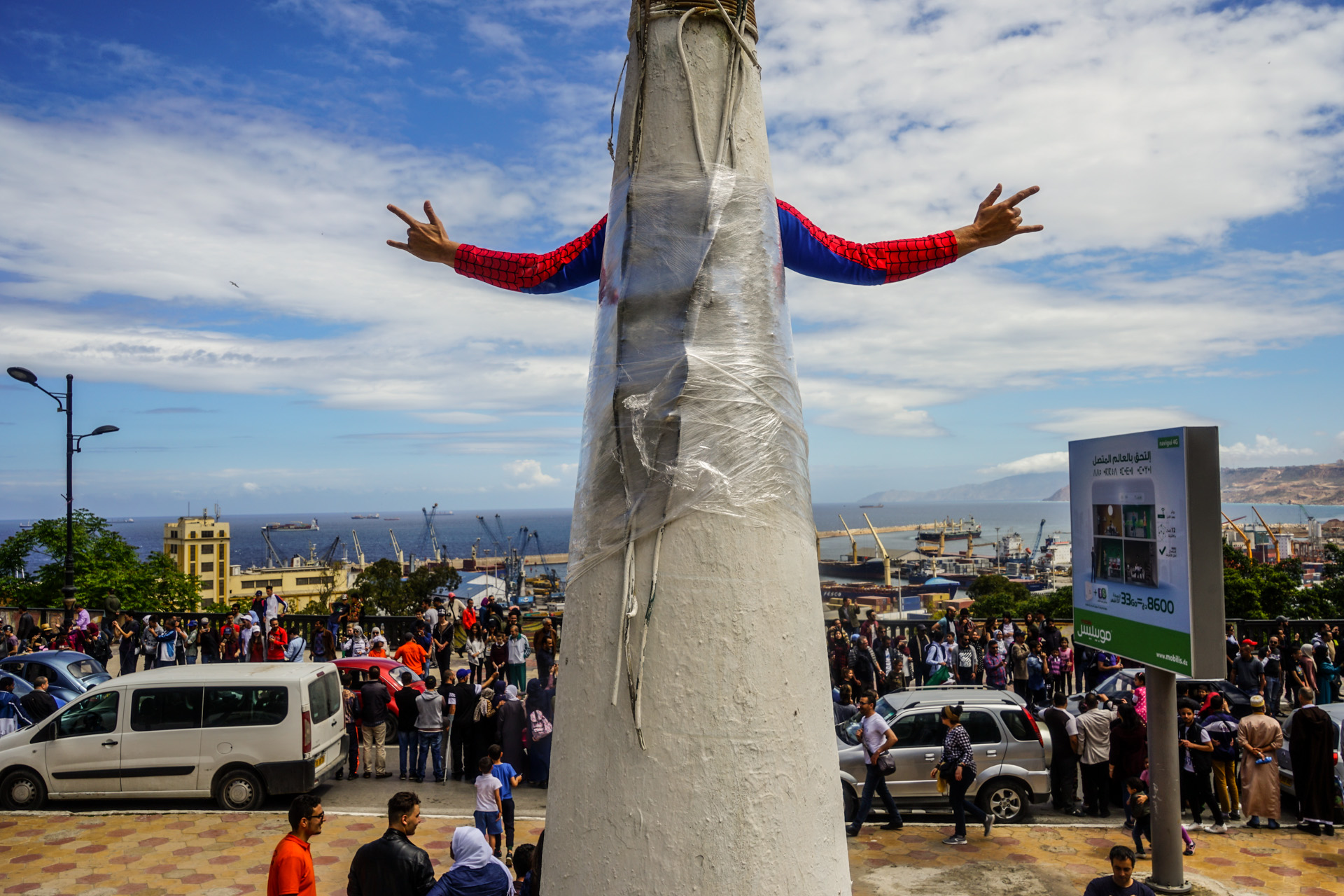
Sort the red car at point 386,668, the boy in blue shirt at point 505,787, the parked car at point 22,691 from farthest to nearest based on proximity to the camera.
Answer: the red car at point 386,668 → the parked car at point 22,691 → the boy in blue shirt at point 505,787

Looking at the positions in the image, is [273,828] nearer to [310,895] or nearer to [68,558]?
[310,895]

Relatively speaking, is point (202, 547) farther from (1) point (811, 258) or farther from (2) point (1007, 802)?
(1) point (811, 258)

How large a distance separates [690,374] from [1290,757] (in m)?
12.5

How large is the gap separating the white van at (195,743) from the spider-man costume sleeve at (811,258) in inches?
378

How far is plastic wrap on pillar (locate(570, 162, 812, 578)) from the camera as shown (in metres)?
2.65

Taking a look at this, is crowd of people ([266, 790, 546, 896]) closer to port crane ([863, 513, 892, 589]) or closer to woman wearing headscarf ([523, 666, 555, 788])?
woman wearing headscarf ([523, 666, 555, 788])

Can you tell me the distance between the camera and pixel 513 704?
12.0 meters

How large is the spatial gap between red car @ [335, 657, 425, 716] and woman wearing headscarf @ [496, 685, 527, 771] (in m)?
2.97

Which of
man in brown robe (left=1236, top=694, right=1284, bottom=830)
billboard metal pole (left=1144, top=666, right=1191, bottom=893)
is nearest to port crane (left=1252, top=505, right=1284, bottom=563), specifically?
man in brown robe (left=1236, top=694, right=1284, bottom=830)

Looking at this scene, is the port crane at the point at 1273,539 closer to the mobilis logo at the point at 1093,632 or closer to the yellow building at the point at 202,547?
the mobilis logo at the point at 1093,632

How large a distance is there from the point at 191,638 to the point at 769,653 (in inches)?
857

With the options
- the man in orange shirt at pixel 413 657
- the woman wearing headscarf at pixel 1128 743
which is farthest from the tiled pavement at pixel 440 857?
the man in orange shirt at pixel 413 657

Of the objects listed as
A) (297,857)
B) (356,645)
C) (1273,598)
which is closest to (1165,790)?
(297,857)

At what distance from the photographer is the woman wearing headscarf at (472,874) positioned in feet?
20.1
